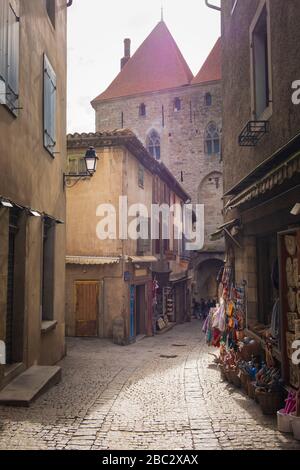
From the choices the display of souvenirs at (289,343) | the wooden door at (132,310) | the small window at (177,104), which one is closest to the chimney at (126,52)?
the small window at (177,104)

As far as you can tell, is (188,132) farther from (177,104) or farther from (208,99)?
(208,99)

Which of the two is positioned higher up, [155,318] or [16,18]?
[16,18]

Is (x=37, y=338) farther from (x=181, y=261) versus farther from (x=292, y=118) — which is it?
(x=181, y=261)

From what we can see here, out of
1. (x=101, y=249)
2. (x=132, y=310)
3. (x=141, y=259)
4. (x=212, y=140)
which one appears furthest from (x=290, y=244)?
(x=212, y=140)

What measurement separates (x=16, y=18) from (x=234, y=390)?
21.9 feet

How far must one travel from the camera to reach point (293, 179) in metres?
5.36

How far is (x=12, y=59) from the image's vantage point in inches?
259

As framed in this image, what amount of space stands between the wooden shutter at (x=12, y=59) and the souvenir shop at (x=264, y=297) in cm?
370

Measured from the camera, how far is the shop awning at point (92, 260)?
14727mm

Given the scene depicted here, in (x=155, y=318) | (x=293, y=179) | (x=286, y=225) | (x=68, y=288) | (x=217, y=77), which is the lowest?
(x=155, y=318)

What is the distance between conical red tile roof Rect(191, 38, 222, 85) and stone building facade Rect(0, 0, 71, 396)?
1028 inches

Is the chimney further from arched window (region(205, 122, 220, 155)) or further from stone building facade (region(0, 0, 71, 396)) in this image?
stone building facade (region(0, 0, 71, 396))

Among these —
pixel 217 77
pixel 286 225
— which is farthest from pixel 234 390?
pixel 217 77

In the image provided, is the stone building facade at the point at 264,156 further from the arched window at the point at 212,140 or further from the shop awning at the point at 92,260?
the arched window at the point at 212,140
